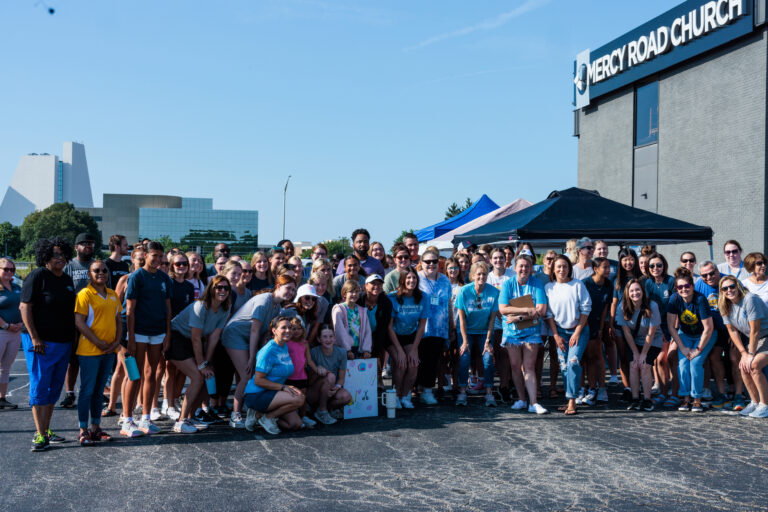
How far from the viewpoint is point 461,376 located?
7.73 meters

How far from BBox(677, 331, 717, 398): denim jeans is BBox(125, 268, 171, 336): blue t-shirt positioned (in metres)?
5.76

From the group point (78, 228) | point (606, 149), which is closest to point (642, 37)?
point (606, 149)

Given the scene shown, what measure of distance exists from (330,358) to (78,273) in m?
3.06

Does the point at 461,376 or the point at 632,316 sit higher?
the point at 632,316

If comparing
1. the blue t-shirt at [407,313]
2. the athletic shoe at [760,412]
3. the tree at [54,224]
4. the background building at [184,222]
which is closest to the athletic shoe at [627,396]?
the athletic shoe at [760,412]

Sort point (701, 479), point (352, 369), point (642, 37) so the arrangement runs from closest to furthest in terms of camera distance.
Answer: point (701, 479) < point (352, 369) < point (642, 37)

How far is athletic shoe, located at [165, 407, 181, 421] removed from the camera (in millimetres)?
6746

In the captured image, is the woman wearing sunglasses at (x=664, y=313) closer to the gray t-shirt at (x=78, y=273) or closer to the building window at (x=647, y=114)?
the gray t-shirt at (x=78, y=273)

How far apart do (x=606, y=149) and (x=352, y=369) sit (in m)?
25.2

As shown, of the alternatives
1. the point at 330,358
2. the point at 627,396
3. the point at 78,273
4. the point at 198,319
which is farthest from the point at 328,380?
the point at 627,396

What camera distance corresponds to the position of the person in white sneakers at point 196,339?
6.30 m

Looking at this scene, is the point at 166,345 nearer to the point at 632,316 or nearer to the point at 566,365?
the point at 566,365

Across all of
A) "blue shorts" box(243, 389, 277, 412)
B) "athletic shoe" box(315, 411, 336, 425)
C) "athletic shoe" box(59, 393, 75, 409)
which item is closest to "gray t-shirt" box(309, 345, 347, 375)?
"athletic shoe" box(315, 411, 336, 425)

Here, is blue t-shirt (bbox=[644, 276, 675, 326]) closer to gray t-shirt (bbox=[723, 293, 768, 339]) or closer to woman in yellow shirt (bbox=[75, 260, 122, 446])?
gray t-shirt (bbox=[723, 293, 768, 339])
